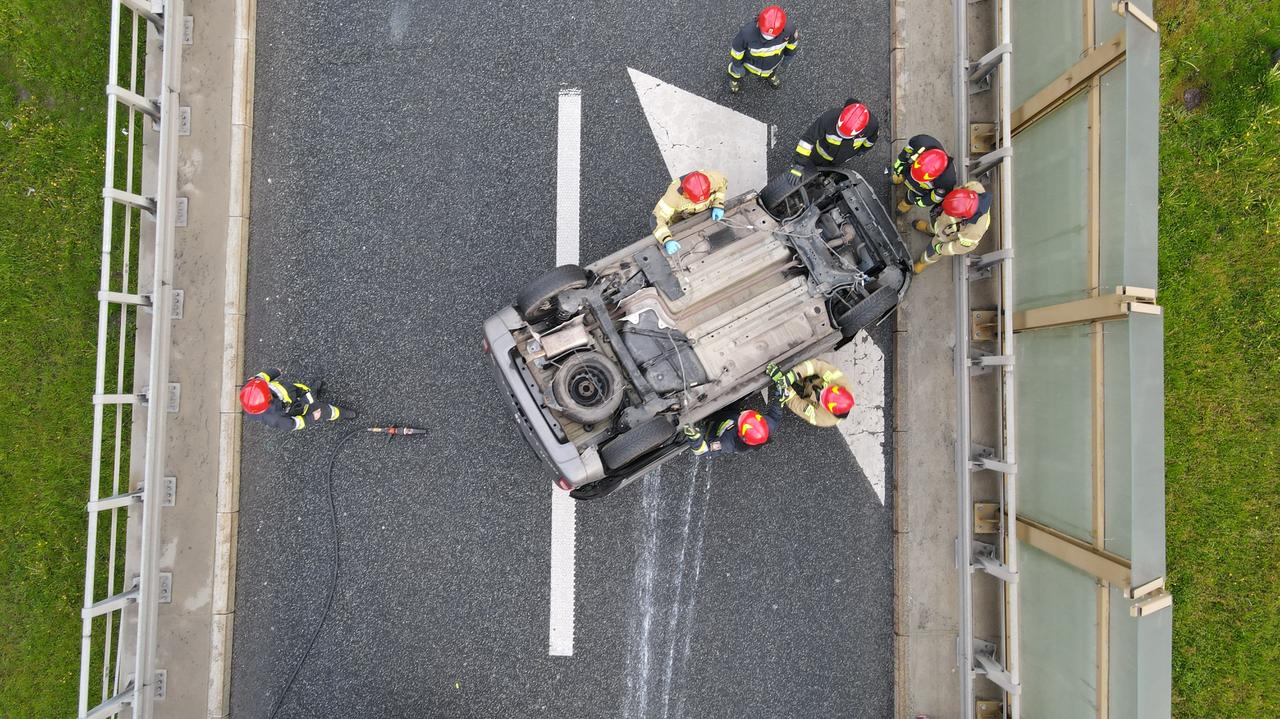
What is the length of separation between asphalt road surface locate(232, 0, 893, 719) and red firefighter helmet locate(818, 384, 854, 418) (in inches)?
40.2

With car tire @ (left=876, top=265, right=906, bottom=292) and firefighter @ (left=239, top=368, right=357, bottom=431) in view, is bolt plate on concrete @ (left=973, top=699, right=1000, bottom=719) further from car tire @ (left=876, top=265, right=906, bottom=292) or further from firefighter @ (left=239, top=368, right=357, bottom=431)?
firefighter @ (left=239, top=368, right=357, bottom=431)

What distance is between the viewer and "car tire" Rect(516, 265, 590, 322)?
14.9 feet

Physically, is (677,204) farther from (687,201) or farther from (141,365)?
(141,365)

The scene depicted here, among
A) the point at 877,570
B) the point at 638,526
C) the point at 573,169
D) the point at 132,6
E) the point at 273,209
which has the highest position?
the point at 132,6

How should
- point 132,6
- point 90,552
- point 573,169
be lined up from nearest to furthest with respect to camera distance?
point 90,552, point 132,6, point 573,169

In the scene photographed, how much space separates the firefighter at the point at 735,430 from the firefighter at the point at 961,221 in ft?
6.25

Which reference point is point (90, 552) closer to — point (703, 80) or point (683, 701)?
point (683, 701)

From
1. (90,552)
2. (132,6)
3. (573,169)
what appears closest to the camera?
(90,552)

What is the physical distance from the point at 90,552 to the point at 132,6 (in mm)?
4874

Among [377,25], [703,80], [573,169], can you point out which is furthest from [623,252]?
[377,25]

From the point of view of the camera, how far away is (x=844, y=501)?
18.7 feet

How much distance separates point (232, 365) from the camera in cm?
570

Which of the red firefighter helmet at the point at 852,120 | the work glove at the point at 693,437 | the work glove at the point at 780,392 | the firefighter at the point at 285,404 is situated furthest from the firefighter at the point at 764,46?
the firefighter at the point at 285,404

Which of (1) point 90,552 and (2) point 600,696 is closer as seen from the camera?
(1) point 90,552
